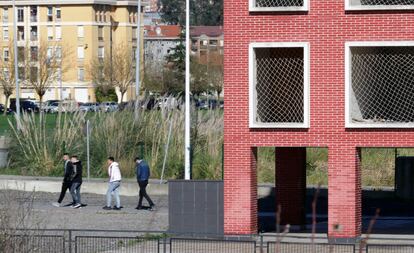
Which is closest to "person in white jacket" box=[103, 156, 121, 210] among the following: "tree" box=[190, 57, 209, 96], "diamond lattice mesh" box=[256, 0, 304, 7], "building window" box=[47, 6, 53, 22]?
"diamond lattice mesh" box=[256, 0, 304, 7]

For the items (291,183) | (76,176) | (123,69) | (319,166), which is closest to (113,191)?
(76,176)

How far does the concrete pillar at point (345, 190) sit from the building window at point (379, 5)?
10.4 feet

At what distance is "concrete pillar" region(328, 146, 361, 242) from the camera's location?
90.9 ft

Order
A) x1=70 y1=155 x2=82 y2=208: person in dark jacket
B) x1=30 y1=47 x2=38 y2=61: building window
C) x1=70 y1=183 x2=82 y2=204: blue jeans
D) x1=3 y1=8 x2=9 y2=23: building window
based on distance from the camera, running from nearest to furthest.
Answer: x1=70 y1=155 x2=82 y2=208: person in dark jacket, x1=70 y1=183 x2=82 y2=204: blue jeans, x1=30 y1=47 x2=38 y2=61: building window, x1=3 y1=8 x2=9 y2=23: building window

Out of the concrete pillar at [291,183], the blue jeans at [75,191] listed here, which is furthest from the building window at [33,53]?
the concrete pillar at [291,183]

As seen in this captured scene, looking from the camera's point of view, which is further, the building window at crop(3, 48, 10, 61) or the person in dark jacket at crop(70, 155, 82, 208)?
the building window at crop(3, 48, 10, 61)

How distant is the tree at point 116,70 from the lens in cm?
10231

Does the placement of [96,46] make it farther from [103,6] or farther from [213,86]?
[213,86]

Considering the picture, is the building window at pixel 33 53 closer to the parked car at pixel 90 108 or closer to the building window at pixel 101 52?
the building window at pixel 101 52

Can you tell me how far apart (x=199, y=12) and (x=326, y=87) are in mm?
164656

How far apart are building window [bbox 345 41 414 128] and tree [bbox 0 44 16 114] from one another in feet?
239

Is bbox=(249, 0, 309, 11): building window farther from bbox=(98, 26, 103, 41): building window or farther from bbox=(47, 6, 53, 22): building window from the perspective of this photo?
bbox=(47, 6, 53, 22): building window

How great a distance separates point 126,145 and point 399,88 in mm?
17815

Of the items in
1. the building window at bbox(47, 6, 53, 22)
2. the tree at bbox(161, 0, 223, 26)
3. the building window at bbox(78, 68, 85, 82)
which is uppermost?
the tree at bbox(161, 0, 223, 26)
